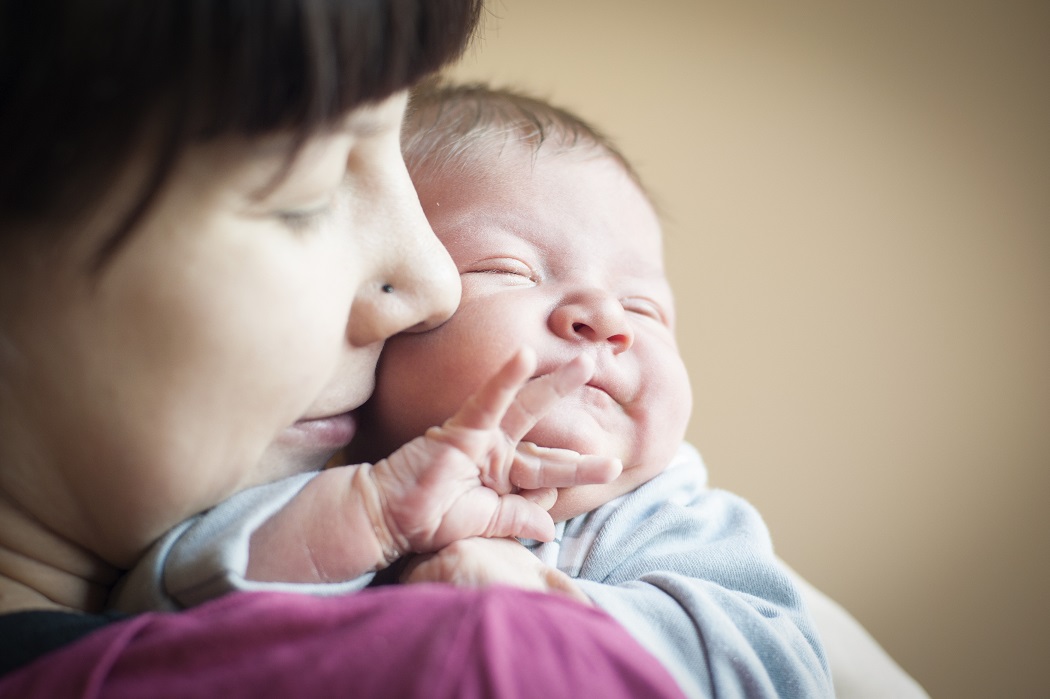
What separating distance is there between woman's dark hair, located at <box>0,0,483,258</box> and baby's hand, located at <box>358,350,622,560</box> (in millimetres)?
249

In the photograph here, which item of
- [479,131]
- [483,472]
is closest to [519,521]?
[483,472]

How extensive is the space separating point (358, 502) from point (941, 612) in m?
1.41

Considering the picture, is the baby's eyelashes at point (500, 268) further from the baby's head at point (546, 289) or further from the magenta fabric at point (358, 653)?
the magenta fabric at point (358, 653)

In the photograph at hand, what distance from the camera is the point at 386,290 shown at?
27.9 inches

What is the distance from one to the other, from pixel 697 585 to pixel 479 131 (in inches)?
23.0

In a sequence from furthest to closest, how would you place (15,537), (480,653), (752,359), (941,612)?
(752,359) → (941,612) → (15,537) → (480,653)

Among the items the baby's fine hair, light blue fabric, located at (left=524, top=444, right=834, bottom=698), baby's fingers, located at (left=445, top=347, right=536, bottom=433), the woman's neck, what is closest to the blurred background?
the baby's fine hair

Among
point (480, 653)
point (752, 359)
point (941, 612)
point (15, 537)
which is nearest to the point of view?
point (480, 653)

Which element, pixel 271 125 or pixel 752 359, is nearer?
Answer: pixel 271 125

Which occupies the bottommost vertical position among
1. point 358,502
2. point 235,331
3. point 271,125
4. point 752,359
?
point 752,359

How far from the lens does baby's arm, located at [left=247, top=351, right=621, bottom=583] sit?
67 centimetres

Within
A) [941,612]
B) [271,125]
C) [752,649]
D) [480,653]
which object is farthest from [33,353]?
[941,612]

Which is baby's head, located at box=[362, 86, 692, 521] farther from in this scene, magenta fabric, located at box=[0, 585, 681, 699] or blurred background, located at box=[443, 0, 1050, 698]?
blurred background, located at box=[443, 0, 1050, 698]

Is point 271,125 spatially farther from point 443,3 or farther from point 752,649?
point 752,649
